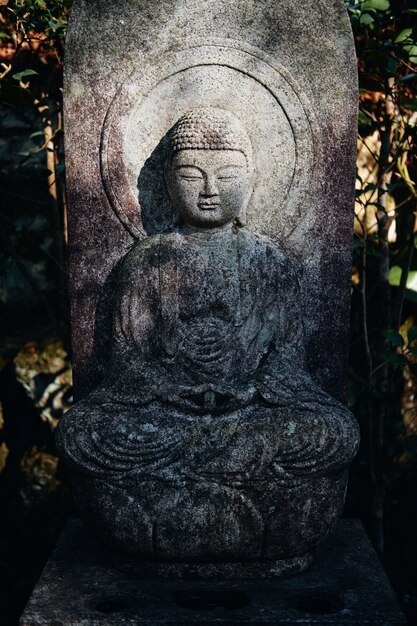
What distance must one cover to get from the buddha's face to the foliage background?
102cm

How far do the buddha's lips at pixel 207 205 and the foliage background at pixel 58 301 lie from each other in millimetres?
1089

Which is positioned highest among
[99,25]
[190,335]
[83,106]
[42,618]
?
[99,25]

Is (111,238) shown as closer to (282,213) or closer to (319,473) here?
(282,213)

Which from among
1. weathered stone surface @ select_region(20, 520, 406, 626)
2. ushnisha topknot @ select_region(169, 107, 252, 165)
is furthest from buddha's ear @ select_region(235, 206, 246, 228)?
weathered stone surface @ select_region(20, 520, 406, 626)

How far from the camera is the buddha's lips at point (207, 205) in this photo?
3.83 metres

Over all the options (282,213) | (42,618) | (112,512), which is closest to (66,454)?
(112,512)

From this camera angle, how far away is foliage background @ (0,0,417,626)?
16.0 ft

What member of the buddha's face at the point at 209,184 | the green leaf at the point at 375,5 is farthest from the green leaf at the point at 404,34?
the buddha's face at the point at 209,184

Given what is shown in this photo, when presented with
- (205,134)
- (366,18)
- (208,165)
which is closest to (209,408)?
(208,165)

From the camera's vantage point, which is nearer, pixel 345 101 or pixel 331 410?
pixel 331 410

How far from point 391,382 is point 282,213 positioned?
143cm

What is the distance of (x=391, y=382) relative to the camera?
5.02 m

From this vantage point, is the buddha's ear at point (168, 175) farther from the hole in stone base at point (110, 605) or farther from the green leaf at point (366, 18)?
the hole in stone base at point (110, 605)

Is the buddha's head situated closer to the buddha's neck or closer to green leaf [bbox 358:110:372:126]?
the buddha's neck
